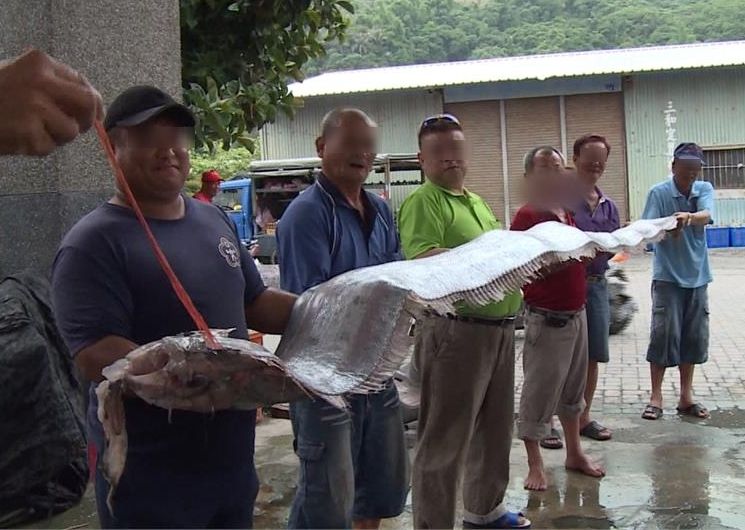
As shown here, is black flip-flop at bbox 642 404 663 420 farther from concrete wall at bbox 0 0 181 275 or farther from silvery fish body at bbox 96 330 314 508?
silvery fish body at bbox 96 330 314 508

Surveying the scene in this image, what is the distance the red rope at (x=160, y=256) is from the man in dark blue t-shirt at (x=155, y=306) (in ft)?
0.23

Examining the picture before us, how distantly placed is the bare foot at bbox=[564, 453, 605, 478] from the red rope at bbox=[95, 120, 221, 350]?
312 centimetres

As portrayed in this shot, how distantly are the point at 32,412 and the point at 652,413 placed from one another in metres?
4.00

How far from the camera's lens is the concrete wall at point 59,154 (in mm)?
4137

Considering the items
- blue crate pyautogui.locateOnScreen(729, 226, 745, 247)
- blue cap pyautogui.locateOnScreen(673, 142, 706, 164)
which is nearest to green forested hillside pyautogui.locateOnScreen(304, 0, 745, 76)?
blue crate pyautogui.locateOnScreen(729, 226, 745, 247)

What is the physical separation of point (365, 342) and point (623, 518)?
2.57 meters

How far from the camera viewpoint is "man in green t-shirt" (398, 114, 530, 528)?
11.3 ft

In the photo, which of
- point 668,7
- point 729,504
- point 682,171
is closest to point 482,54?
point 668,7

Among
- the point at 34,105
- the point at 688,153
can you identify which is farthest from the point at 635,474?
the point at 34,105

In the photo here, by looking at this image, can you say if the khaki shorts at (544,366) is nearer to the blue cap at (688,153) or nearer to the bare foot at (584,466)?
the bare foot at (584,466)

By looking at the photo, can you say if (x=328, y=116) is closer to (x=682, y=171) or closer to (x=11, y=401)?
(x=11, y=401)

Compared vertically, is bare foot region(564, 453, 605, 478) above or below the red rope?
below

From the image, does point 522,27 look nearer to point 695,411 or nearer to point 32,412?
point 695,411

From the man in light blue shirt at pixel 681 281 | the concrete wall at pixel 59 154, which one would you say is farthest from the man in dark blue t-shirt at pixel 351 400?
the man in light blue shirt at pixel 681 281
